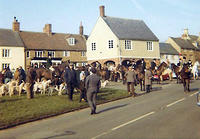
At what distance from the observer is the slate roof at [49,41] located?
57847 mm

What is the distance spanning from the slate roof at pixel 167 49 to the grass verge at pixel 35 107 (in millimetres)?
48670

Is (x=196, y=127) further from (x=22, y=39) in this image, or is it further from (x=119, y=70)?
(x=22, y=39)

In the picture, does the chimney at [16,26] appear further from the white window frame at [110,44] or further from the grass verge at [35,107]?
the grass verge at [35,107]

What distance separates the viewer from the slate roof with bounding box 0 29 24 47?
54459mm

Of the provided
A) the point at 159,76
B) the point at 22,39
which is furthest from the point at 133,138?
the point at 22,39

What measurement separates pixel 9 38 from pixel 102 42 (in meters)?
21.1

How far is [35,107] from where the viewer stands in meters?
15.3

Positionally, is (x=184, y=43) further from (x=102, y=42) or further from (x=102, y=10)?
(x=102, y=42)

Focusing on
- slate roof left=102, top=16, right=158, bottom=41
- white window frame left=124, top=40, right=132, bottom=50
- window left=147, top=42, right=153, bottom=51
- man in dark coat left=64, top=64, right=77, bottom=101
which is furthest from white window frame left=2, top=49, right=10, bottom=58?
man in dark coat left=64, top=64, right=77, bottom=101

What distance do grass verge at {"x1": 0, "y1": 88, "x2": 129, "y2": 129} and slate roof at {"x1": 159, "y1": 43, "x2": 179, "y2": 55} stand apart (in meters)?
48.7

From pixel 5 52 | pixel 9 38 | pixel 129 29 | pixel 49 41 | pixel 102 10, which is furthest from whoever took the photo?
pixel 49 41

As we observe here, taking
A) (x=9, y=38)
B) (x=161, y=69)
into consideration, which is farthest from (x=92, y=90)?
(x=9, y=38)

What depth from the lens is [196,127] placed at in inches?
364

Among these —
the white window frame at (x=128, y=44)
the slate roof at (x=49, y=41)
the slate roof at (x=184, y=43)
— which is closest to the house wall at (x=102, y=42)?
the white window frame at (x=128, y=44)
